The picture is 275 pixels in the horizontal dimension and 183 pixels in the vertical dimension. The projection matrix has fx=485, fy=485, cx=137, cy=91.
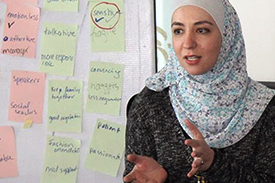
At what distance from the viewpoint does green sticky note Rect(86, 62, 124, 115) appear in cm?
184

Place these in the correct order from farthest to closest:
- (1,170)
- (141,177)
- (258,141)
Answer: (1,170), (258,141), (141,177)

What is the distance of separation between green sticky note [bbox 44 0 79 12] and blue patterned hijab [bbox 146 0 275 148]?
0.51 m

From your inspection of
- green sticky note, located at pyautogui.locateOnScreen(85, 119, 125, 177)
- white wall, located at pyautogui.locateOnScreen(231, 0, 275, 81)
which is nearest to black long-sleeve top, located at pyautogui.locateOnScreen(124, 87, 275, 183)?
green sticky note, located at pyautogui.locateOnScreen(85, 119, 125, 177)

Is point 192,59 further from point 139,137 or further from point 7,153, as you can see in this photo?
point 7,153

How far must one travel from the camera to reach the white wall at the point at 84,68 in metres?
1.77

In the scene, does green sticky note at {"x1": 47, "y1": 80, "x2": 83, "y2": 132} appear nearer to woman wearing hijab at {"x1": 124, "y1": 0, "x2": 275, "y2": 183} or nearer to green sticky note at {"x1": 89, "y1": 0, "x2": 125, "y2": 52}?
green sticky note at {"x1": 89, "y1": 0, "x2": 125, "y2": 52}

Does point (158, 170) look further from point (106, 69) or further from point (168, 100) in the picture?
point (106, 69)

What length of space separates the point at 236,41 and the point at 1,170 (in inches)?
37.3

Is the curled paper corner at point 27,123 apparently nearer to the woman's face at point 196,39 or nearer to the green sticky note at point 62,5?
the green sticky note at point 62,5

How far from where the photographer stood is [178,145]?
1422mm

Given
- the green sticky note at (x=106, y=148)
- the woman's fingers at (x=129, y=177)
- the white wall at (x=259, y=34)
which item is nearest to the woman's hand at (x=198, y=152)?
the woman's fingers at (x=129, y=177)

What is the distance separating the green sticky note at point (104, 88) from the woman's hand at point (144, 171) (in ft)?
1.88

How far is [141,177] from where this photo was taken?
1.26 metres

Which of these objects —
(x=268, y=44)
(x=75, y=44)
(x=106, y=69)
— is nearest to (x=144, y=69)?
(x=106, y=69)
